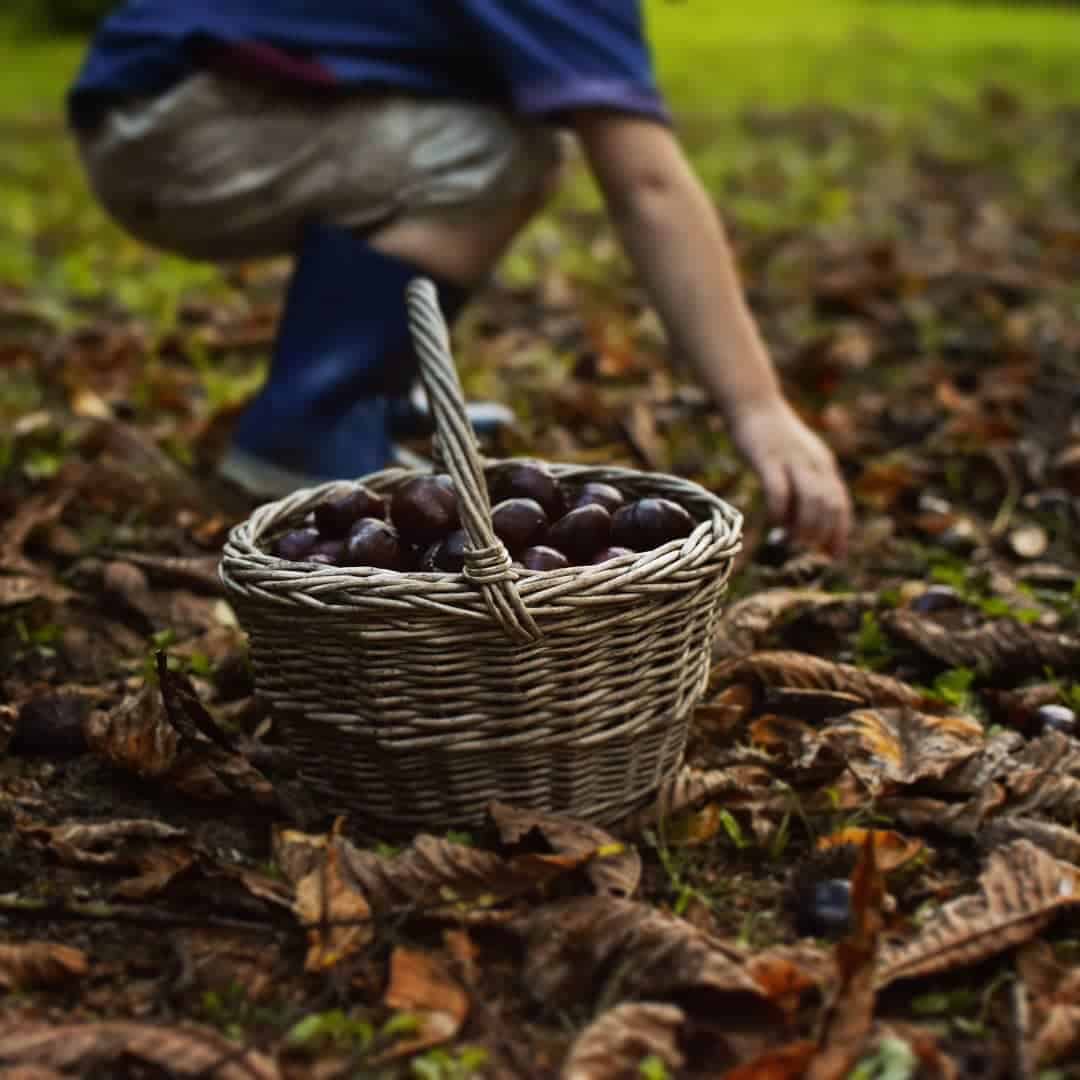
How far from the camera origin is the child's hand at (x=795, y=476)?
6.73 feet

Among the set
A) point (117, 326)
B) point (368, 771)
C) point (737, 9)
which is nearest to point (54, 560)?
point (368, 771)

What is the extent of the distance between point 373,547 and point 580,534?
0.74 feet

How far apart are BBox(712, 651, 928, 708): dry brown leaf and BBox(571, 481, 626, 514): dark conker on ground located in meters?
0.31

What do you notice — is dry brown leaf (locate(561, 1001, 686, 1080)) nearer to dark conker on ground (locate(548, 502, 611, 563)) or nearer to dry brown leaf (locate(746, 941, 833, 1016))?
dry brown leaf (locate(746, 941, 833, 1016))

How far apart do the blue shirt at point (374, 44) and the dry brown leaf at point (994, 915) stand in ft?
4.20

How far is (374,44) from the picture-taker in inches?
101

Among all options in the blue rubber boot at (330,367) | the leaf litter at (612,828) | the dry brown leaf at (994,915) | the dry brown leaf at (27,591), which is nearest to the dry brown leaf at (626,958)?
the leaf litter at (612,828)

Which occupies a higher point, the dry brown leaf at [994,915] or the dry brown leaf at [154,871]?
the dry brown leaf at [154,871]

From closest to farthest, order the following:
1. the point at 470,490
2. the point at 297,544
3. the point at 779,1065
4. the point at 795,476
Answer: the point at 779,1065
the point at 470,490
the point at 297,544
the point at 795,476

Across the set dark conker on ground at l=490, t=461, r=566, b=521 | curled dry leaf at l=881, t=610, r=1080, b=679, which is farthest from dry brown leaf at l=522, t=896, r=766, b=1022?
curled dry leaf at l=881, t=610, r=1080, b=679

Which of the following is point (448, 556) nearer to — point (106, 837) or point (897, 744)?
point (106, 837)

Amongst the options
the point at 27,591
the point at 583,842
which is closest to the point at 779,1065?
the point at 583,842

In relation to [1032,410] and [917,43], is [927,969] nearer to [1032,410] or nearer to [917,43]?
[1032,410]

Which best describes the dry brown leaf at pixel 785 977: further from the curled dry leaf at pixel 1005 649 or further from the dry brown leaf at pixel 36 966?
the curled dry leaf at pixel 1005 649
